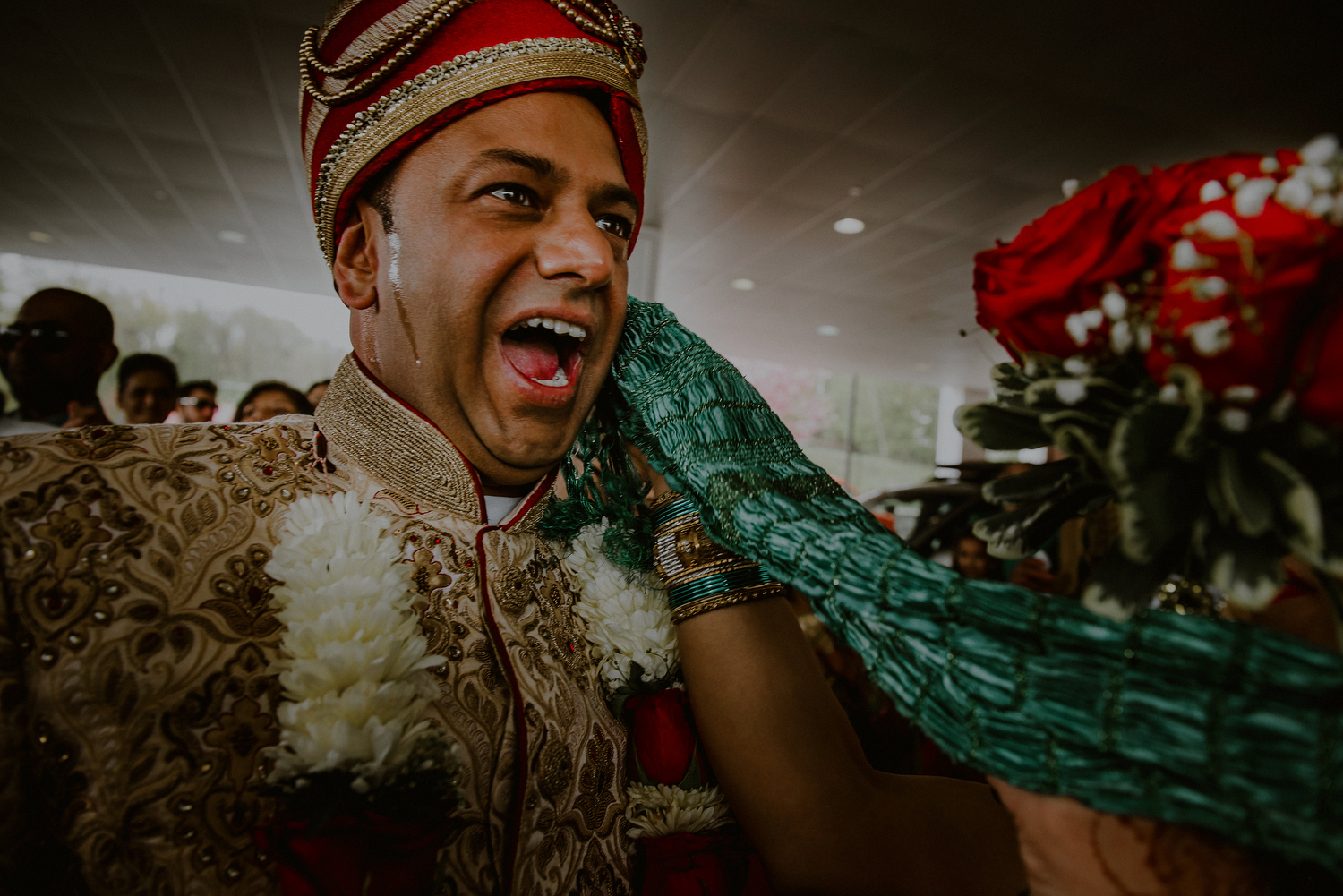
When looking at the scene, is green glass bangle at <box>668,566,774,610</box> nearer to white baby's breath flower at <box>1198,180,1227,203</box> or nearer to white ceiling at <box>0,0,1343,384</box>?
white baby's breath flower at <box>1198,180,1227,203</box>

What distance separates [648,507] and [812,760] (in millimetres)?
440

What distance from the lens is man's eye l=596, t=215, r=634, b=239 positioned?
3.59 ft

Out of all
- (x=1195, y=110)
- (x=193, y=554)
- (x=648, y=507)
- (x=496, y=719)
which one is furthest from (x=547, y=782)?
(x=1195, y=110)

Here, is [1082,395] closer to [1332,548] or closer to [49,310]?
[1332,548]

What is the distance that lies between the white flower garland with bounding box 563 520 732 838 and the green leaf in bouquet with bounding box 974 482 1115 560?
1.81ft

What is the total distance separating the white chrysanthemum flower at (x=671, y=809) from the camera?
103cm

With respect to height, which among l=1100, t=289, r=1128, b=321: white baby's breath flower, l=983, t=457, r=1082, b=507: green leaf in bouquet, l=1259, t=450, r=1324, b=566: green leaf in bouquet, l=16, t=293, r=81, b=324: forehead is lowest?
l=1259, t=450, r=1324, b=566: green leaf in bouquet

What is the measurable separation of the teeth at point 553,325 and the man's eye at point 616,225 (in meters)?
0.18

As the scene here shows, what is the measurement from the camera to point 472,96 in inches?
37.8

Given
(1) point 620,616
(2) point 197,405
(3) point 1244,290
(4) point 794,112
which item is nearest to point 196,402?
(2) point 197,405

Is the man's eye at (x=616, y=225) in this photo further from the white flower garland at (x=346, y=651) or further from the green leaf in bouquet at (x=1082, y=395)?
the green leaf in bouquet at (x=1082, y=395)

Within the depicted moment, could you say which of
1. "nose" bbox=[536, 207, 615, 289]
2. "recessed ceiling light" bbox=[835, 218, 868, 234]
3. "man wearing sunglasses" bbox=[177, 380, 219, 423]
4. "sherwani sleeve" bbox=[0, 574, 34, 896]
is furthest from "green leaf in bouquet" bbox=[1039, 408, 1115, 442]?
"recessed ceiling light" bbox=[835, 218, 868, 234]

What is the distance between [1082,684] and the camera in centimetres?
62

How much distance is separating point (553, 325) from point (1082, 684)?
751 millimetres
